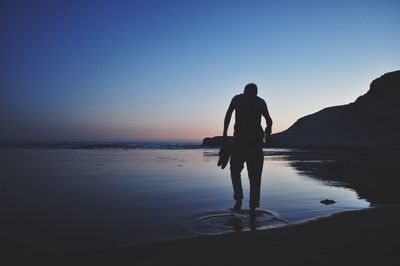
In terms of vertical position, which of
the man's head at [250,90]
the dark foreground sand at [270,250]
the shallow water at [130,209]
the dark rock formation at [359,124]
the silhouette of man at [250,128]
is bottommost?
the shallow water at [130,209]

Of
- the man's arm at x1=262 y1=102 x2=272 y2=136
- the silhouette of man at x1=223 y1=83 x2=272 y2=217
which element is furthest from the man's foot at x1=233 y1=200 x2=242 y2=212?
the man's arm at x1=262 y1=102 x2=272 y2=136

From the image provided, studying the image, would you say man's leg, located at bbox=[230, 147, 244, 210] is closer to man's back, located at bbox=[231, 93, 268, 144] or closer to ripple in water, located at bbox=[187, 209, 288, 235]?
man's back, located at bbox=[231, 93, 268, 144]

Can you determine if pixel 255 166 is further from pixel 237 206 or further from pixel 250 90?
pixel 250 90

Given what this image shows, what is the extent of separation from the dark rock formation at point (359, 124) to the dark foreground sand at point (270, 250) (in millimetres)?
59204

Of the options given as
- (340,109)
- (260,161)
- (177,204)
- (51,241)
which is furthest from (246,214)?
(340,109)

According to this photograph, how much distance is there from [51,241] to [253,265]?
278cm

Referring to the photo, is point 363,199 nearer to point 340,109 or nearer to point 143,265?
point 143,265

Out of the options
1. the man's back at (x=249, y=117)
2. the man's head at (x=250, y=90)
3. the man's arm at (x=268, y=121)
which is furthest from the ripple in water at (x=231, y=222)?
the man's head at (x=250, y=90)

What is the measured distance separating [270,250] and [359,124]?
256 ft

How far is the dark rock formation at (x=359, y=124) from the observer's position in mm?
64625

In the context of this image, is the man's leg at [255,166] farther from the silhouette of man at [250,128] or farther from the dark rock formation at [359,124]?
the dark rock formation at [359,124]

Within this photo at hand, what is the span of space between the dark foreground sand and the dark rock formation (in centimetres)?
5920

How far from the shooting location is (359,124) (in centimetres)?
7356

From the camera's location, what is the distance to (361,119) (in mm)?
75500
